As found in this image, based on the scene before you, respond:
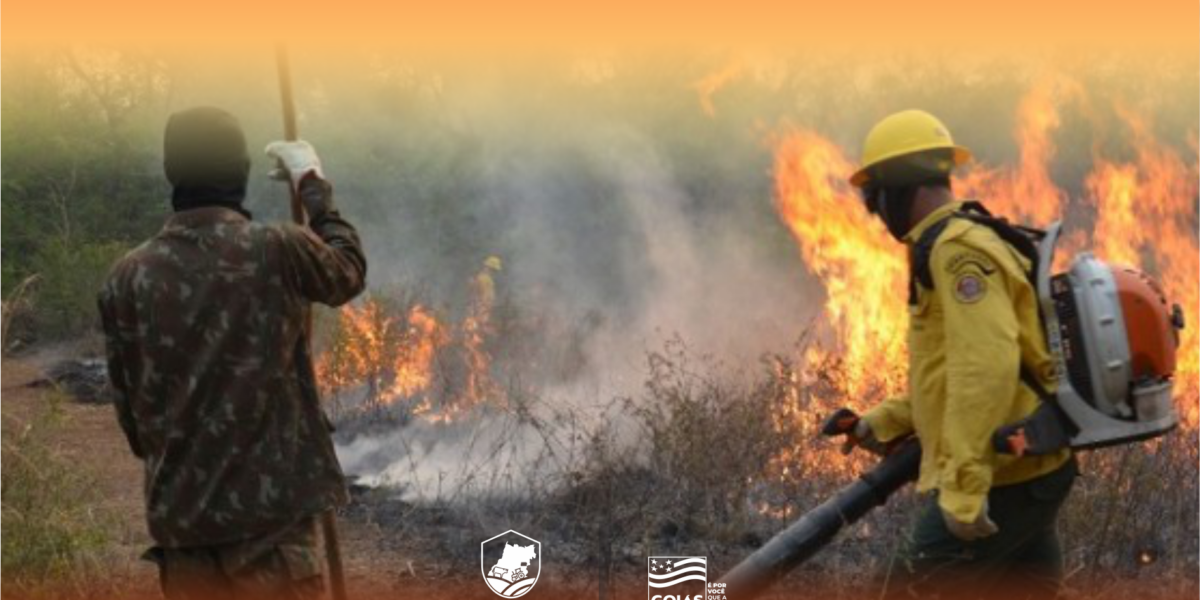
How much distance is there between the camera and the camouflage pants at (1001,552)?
10.5 feet

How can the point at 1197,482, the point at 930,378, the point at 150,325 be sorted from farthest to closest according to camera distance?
1. the point at 1197,482
2. the point at 930,378
3. the point at 150,325

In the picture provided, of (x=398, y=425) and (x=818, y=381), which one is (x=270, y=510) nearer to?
(x=818, y=381)

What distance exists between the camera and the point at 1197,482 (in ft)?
19.4

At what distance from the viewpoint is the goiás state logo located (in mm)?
5008

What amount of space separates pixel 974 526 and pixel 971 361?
1.42ft

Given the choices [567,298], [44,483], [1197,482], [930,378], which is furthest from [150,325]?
[567,298]

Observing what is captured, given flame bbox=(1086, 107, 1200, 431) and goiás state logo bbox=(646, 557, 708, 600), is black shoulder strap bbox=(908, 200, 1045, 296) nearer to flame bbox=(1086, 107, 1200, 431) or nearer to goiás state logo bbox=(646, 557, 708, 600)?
goiás state logo bbox=(646, 557, 708, 600)

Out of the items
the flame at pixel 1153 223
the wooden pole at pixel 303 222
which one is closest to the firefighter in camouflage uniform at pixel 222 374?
the wooden pole at pixel 303 222

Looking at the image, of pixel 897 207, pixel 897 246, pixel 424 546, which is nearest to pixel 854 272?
pixel 897 246

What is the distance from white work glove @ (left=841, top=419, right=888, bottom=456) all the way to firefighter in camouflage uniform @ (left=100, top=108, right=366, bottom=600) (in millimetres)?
1691

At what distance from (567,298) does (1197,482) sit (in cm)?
584

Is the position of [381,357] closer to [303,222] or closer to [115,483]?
[115,483]

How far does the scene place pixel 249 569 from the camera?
3.05 metres

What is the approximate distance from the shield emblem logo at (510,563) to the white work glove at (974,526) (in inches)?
113
